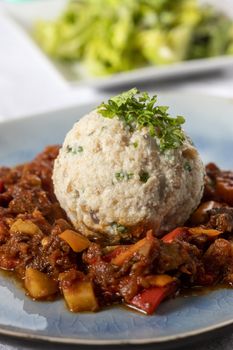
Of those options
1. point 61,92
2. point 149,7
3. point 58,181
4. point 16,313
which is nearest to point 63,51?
point 61,92

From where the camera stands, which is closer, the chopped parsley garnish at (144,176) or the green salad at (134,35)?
the chopped parsley garnish at (144,176)

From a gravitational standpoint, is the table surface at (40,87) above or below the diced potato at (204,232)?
above

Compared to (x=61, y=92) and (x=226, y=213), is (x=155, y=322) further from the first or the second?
(x=61, y=92)

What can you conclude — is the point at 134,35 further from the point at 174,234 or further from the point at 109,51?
the point at 174,234

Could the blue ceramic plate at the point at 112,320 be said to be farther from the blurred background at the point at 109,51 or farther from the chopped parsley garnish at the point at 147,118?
the blurred background at the point at 109,51

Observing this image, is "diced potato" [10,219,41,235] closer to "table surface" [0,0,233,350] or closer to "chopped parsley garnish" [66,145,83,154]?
"chopped parsley garnish" [66,145,83,154]

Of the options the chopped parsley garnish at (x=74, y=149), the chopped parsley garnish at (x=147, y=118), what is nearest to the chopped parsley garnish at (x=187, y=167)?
the chopped parsley garnish at (x=147, y=118)
